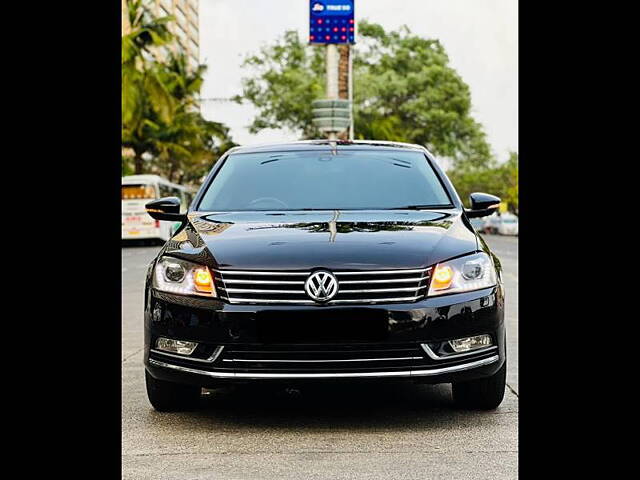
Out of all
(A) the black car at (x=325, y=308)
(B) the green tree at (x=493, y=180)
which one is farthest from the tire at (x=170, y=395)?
(B) the green tree at (x=493, y=180)

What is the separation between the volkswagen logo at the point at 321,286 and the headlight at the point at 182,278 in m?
0.48

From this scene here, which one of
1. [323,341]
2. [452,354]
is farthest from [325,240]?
[452,354]

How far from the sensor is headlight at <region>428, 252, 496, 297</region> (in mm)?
5211

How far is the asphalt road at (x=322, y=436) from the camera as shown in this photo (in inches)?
175

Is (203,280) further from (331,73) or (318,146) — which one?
(331,73)

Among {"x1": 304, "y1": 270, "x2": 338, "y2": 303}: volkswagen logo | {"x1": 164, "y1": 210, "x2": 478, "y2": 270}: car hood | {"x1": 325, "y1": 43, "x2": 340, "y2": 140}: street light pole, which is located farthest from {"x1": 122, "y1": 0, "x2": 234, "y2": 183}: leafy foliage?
{"x1": 304, "y1": 270, "x2": 338, "y2": 303}: volkswagen logo

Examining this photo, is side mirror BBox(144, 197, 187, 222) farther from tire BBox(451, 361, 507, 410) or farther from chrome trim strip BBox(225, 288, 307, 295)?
tire BBox(451, 361, 507, 410)

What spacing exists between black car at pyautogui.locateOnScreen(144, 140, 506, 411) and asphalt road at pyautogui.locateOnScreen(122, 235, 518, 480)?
0.25 m

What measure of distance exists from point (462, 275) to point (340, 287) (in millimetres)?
645

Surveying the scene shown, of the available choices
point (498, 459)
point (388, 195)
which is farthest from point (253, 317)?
point (388, 195)
